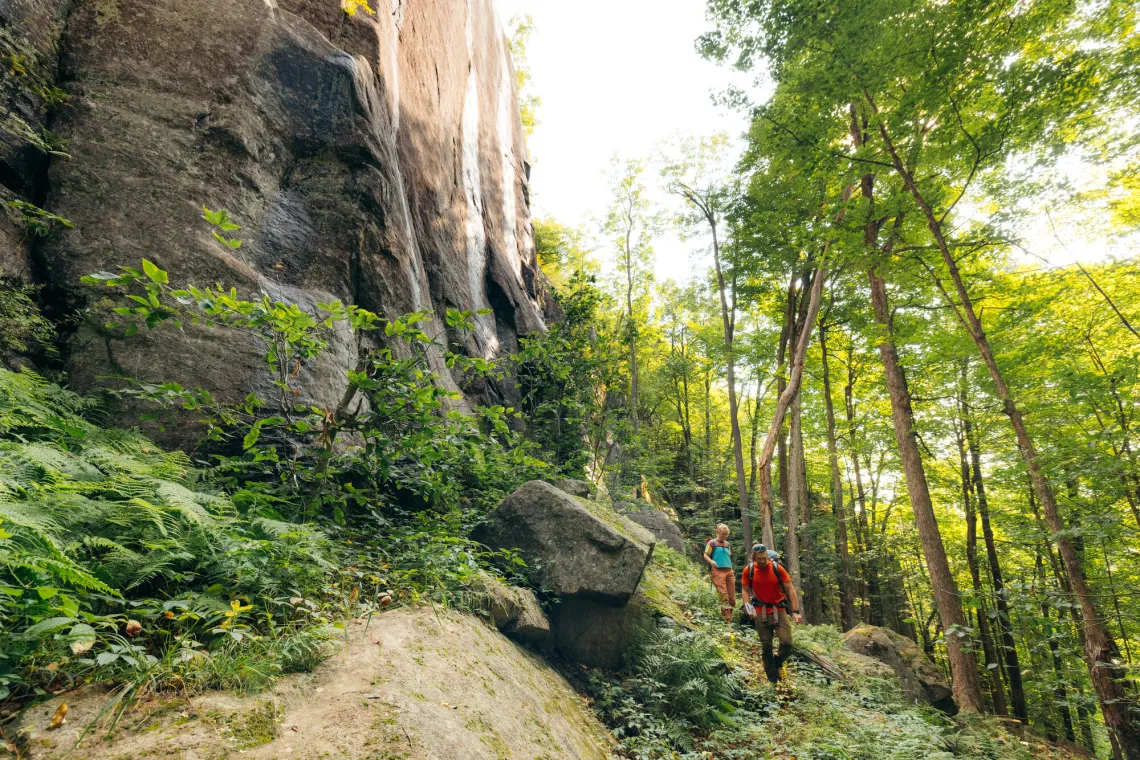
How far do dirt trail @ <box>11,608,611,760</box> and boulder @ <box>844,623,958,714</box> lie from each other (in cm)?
Answer: 956

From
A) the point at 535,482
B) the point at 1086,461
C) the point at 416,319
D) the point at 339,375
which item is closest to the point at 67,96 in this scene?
the point at 339,375

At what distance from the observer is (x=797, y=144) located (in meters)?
9.44

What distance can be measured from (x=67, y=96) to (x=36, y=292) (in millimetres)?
1974

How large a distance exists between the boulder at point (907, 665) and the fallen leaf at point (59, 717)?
1246 centimetres

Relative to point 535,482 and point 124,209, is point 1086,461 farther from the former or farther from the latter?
point 124,209

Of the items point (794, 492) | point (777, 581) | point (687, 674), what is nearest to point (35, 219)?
point (687, 674)

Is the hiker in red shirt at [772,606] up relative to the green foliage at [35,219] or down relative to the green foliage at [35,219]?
down

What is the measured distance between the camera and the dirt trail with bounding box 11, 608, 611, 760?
5.68 feet

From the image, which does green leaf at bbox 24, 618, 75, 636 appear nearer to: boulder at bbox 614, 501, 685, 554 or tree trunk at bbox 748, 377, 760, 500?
boulder at bbox 614, 501, 685, 554

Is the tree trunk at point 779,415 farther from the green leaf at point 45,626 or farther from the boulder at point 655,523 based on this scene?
the green leaf at point 45,626

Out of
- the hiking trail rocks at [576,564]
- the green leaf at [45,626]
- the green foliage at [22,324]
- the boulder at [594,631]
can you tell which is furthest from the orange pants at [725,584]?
the green foliage at [22,324]

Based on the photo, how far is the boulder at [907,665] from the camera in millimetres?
10292

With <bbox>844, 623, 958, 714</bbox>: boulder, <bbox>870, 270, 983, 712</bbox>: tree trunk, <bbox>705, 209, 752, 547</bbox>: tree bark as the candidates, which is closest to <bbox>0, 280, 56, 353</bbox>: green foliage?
<bbox>870, 270, 983, 712</bbox>: tree trunk

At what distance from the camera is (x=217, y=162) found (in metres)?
5.08
